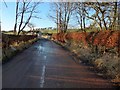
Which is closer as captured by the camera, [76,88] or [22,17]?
[76,88]

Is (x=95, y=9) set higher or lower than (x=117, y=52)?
higher

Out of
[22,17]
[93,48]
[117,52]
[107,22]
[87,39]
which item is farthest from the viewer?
[22,17]

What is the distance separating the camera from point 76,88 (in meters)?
9.17

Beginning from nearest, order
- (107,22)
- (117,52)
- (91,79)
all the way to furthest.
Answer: (91,79) < (117,52) < (107,22)

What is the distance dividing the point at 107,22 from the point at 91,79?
1750cm

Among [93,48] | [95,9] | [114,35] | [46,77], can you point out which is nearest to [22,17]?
[95,9]

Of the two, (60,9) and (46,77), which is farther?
(60,9)

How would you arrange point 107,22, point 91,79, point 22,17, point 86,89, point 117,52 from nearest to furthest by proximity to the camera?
point 86,89
point 91,79
point 117,52
point 107,22
point 22,17

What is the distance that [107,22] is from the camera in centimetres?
2783

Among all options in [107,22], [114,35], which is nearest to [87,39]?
[107,22]

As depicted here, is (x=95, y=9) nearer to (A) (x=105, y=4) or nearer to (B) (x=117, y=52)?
(A) (x=105, y=4)

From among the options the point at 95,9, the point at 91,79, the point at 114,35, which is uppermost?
the point at 95,9

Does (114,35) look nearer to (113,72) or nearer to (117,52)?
(117,52)

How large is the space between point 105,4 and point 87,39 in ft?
14.1
